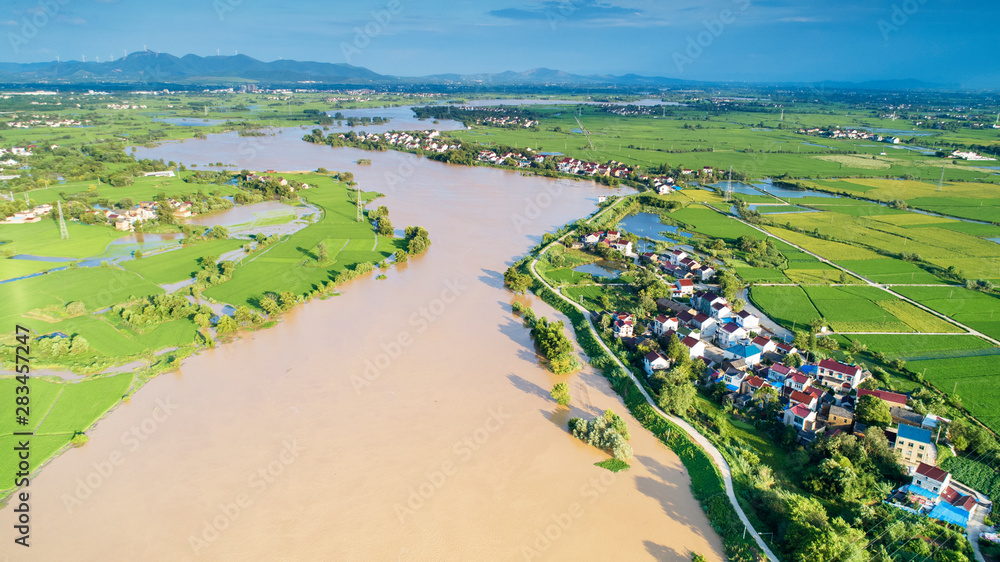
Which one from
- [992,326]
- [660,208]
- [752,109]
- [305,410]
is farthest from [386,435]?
[752,109]

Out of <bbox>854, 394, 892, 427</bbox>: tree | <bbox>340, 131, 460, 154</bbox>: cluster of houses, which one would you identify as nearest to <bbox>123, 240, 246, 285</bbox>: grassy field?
<bbox>854, 394, 892, 427</bbox>: tree

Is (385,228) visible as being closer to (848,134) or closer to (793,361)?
(793,361)

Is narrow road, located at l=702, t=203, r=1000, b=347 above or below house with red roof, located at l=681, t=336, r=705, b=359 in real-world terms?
above

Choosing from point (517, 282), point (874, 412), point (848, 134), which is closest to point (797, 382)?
point (874, 412)

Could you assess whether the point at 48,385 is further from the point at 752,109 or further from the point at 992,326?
the point at 752,109

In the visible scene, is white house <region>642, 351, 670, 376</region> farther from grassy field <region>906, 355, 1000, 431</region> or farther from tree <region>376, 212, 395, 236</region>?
tree <region>376, 212, 395, 236</region>

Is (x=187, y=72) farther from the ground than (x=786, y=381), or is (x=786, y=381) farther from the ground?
(x=187, y=72)
